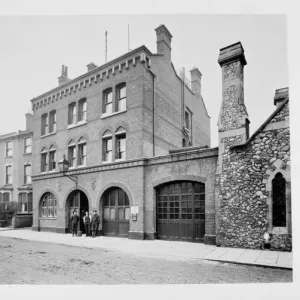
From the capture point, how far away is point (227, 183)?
37.4 feet

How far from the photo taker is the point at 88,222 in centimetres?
1600

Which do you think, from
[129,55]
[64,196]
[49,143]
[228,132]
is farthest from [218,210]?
[49,143]

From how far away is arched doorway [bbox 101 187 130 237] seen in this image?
50.1 ft

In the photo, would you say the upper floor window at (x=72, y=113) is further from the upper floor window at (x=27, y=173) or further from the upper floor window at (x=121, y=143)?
the upper floor window at (x=27, y=173)

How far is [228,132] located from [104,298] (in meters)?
7.70

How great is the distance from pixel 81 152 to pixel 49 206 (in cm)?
481

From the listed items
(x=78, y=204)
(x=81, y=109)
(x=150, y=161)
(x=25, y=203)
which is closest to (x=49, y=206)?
(x=78, y=204)

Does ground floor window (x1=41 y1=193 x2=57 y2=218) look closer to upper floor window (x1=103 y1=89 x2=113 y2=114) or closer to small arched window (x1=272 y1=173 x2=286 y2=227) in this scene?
upper floor window (x1=103 y1=89 x2=113 y2=114)

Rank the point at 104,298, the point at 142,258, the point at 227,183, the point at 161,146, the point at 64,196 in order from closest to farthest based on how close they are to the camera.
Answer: the point at 104,298, the point at 142,258, the point at 227,183, the point at 161,146, the point at 64,196

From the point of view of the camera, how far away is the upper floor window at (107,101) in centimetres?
1695

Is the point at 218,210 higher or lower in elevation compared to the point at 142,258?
higher

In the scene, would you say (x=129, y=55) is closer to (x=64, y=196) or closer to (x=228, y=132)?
(x=228, y=132)

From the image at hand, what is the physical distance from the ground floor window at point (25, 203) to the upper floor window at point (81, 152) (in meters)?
10.4

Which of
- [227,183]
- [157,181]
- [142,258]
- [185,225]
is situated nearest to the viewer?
[142,258]
